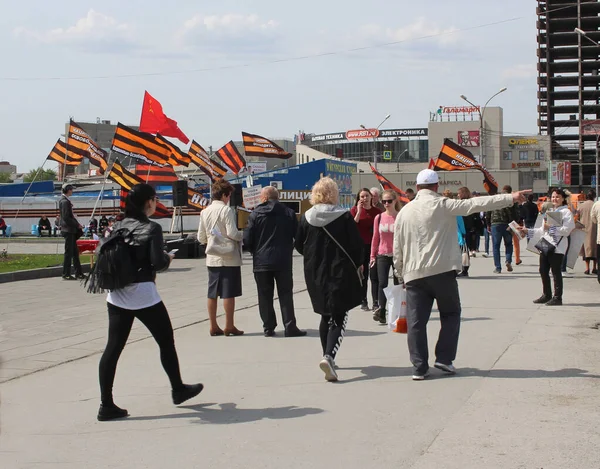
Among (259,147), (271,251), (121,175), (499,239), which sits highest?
(259,147)

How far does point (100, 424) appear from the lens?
5613 millimetres

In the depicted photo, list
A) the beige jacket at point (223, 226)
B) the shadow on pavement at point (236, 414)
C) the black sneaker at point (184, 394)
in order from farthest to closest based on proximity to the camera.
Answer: the beige jacket at point (223, 226)
the black sneaker at point (184, 394)
the shadow on pavement at point (236, 414)

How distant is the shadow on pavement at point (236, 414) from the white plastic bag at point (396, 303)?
5.62 feet

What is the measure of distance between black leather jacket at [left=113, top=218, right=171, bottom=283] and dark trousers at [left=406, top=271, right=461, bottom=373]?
2225 mm

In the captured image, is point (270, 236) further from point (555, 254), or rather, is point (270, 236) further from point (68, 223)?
point (68, 223)

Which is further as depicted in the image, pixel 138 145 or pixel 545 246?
pixel 138 145

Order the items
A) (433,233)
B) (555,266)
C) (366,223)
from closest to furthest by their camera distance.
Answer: (433,233) → (366,223) → (555,266)

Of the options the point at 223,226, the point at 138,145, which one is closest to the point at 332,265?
the point at 223,226

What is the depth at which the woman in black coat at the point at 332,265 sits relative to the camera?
6844 mm

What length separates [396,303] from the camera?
7.29 metres

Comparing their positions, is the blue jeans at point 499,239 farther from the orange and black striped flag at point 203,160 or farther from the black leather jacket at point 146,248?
the orange and black striped flag at point 203,160

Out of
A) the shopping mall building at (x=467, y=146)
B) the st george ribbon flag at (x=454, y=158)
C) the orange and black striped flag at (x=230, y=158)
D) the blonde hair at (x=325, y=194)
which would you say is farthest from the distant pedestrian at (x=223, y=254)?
the shopping mall building at (x=467, y=146)

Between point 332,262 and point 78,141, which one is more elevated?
point 78,141

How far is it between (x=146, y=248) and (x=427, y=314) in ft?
8.37
